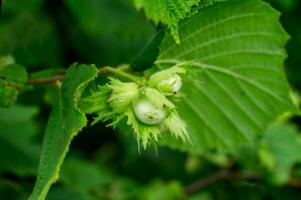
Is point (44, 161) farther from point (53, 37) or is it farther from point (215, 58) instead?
point (53, 37)

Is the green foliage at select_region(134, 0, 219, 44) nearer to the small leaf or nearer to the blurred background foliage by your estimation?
the blurred background foliage

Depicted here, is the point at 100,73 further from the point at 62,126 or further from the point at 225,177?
the point at 225,177

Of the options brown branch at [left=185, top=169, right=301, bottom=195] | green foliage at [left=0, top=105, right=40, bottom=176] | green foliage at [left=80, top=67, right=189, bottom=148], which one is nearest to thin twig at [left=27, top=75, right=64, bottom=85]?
green foliage at [left=80, top=67, right=189, bottom=148]

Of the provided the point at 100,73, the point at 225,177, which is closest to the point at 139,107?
the point at 100,73

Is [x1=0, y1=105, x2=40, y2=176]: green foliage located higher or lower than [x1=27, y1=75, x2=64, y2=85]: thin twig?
lower

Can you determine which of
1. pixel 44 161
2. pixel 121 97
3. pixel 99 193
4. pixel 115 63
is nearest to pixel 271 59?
pixel 121 97

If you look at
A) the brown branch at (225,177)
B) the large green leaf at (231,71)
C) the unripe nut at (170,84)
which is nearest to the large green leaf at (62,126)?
the unripe nut at (170,84)
